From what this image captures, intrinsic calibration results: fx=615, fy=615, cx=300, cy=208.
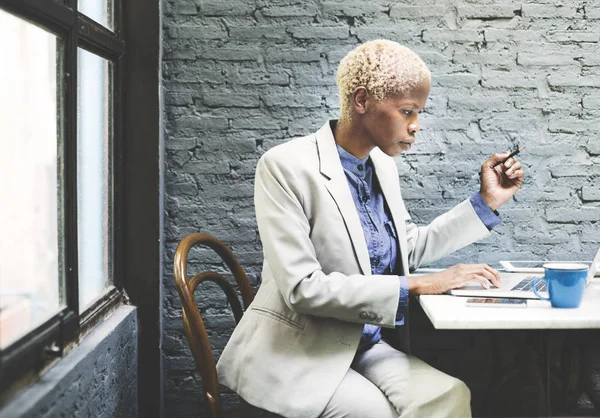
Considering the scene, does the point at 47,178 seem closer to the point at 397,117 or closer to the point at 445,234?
the point at 397,117

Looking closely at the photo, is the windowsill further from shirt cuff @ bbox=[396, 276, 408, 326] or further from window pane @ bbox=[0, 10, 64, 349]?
shirt cuff @ bbox=[396, 276, 408, 326]

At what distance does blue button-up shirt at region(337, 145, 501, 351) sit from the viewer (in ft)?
6.48

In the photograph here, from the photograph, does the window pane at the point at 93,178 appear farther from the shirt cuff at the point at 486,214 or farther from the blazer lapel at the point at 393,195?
the shirt cuff at the point at 486,214

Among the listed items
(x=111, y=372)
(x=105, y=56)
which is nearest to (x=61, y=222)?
(x=111, y=372)

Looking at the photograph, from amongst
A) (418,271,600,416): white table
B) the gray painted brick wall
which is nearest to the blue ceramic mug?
(418,271,600,416): white table

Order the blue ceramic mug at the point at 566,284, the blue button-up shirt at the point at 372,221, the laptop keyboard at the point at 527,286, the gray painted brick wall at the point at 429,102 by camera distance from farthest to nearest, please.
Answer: the gray painted brick wall at the point at 429,102, the blue button-up shirt at the point at 372,221, the laptop keyboard at the point at 527,286, the blue ceramic mug at the point at 566,284

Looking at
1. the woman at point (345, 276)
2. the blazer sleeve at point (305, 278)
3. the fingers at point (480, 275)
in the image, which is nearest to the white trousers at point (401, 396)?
the woman at point (345, 276)

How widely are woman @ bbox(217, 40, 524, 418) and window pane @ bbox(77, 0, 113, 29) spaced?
2.56 feet

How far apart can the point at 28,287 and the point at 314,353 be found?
2.61 feet

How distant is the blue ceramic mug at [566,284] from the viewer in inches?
65.1

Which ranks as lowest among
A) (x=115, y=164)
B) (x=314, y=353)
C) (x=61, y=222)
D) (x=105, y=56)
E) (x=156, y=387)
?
(x=156, y=387)

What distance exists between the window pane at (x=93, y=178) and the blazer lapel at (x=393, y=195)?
97cm

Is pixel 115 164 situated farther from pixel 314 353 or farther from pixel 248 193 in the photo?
pixel 314 353

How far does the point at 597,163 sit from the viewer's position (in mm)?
2539
